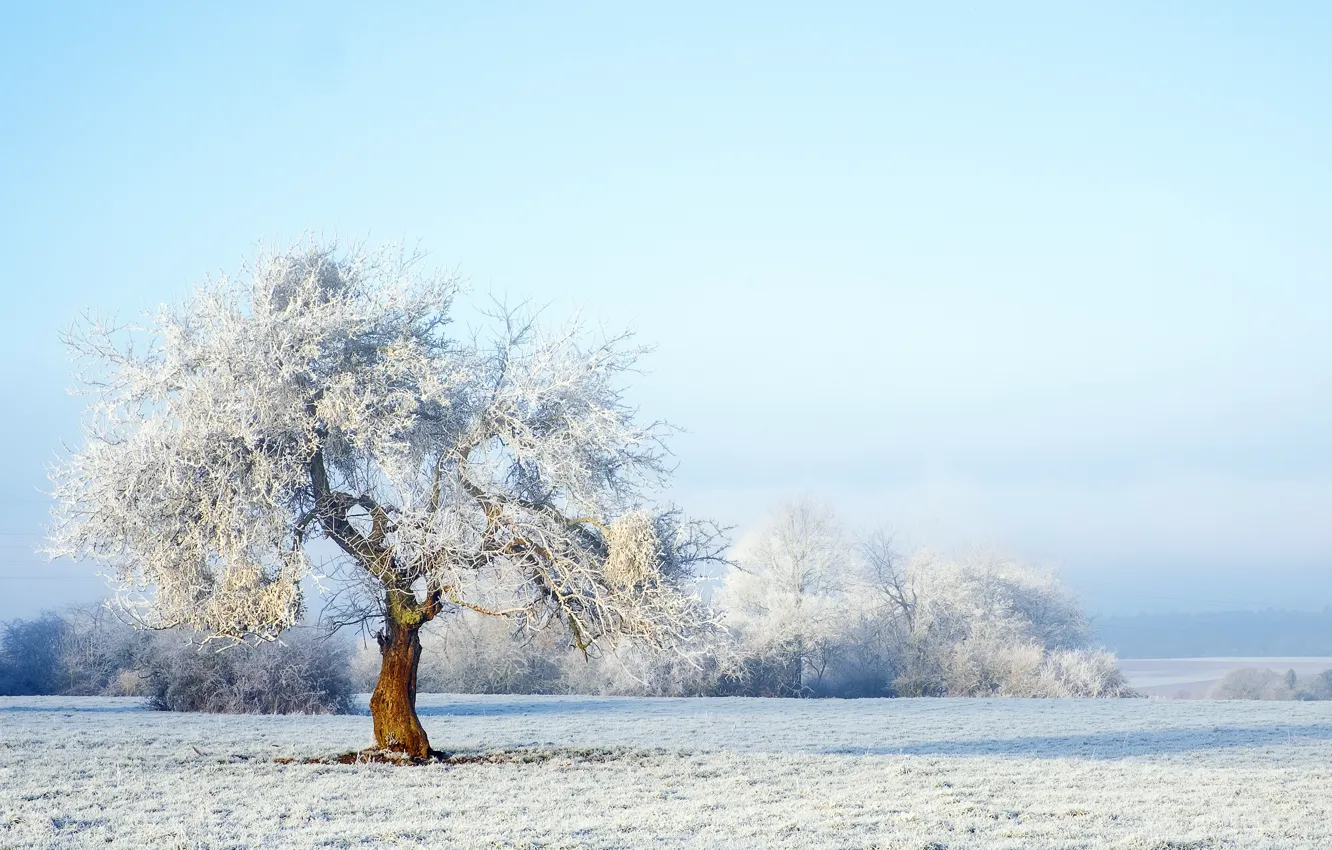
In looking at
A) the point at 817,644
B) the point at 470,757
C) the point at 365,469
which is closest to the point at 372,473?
the point at 365,469

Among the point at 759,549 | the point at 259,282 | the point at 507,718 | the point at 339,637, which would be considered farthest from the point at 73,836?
the point at 759,549

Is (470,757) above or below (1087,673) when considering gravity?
above

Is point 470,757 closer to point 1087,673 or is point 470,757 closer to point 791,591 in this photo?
point 791,591

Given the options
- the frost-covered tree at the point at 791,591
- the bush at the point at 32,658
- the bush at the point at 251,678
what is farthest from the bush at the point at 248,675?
the frost-covered tree at the point at 791,591

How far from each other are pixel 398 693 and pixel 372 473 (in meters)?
3.60

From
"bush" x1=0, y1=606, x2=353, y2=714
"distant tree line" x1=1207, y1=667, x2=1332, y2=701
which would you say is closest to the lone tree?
"bush" x1=0, y1=606, x2=353, y2=714

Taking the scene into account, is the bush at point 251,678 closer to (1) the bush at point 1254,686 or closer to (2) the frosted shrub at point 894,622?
(2) the frosted shrub at point 894,622

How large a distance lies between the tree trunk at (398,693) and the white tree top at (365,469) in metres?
0.51

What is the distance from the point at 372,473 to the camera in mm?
17484

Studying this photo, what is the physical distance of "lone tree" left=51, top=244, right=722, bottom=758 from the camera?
15727 mm

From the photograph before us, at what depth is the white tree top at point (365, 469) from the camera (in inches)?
619

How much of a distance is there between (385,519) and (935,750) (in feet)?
42.0

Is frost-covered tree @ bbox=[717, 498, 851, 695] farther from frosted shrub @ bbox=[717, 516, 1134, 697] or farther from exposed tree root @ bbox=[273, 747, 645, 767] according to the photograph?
exposed tree root @ bbox=[273, 747, 645, 767]

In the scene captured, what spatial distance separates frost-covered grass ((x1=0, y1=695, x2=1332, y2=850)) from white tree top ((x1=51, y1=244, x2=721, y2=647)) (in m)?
2.56
